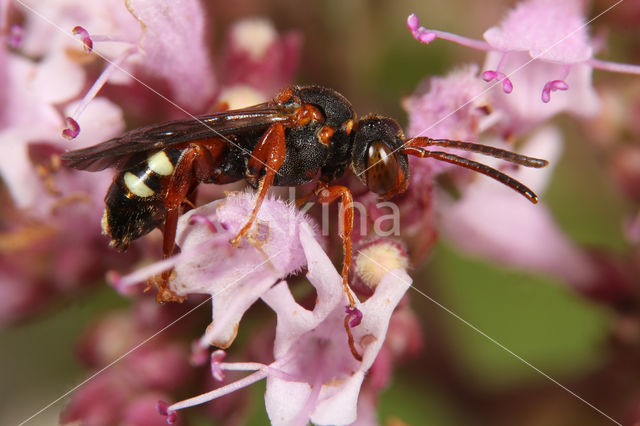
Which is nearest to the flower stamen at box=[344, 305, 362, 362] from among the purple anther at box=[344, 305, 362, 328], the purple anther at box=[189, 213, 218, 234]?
the purple anther at box=[344, 305, 362, 328]

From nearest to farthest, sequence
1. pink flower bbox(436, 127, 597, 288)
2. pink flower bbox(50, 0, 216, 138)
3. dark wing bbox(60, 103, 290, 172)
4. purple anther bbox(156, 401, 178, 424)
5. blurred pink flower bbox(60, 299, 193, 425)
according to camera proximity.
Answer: dark wing bbox(60, 103, 290, 172) < purple anther bbox(156, 401, 178, 424) < pink flower bbox(50, 0, 216, 138) < blurred pink flower bbox(60, 299, 193, 425) < pink flower bbox(436, 127, 597, 288)

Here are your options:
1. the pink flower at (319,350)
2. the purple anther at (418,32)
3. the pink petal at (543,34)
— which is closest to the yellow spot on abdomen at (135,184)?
the pink flower at (319,350)

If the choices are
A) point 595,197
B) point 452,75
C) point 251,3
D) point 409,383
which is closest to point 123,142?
point 452,75

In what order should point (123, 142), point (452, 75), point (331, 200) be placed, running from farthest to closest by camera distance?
1. point (452, 75)
2. point (331, 200)
3. point (123, 142)

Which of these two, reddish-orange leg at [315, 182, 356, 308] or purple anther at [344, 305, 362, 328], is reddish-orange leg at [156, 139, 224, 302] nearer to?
reddish-orange leg at [315, 182, 356, 308]

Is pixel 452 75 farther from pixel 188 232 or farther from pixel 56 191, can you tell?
pixel 56 191

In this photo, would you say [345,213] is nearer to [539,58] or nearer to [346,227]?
[346,227]
